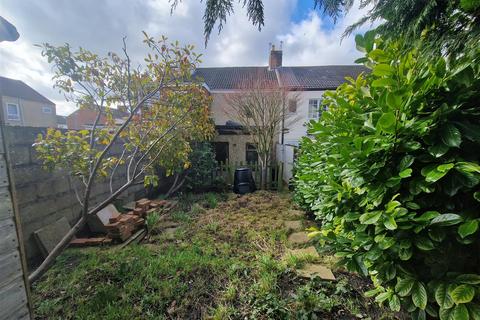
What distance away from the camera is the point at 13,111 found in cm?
1689

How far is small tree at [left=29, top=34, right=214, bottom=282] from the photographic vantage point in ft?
7.10

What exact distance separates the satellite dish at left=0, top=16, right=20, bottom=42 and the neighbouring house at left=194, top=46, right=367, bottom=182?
222 inches

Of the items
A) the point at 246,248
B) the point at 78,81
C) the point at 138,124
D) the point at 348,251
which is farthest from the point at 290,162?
the point at 78,81

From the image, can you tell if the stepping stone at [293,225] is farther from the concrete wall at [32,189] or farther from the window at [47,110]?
the window at [47,110]

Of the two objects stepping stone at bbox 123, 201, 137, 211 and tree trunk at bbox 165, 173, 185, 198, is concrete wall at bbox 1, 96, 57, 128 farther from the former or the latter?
stepping stone at bbox 123, 201, 137, 211

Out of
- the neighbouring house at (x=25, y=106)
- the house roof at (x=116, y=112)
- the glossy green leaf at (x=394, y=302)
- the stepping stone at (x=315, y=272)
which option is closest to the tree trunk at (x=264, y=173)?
the stepping stone at (x=315, y=272)

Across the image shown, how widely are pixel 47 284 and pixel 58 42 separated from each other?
257 cm

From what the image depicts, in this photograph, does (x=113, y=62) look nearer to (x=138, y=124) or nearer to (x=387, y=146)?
(x=138, y=124)

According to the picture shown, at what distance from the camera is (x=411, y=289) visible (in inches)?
45.9

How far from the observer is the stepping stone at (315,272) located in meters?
2.10

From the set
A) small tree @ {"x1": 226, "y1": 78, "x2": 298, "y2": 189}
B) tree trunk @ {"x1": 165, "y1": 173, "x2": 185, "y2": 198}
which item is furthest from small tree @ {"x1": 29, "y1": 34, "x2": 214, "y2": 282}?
small tree @ {"x1": 226, "y1": 78, "x2": 298, "y2": 189}

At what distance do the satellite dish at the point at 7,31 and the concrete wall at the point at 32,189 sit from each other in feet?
4.66

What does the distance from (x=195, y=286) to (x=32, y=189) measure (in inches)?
96.0

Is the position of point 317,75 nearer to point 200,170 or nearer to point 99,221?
point 200,170
